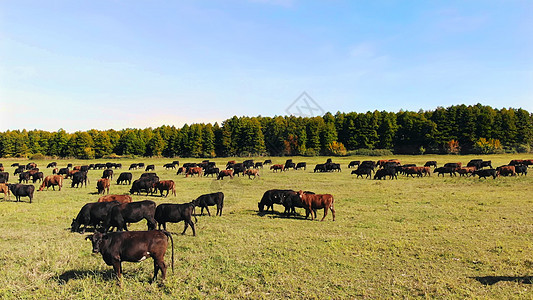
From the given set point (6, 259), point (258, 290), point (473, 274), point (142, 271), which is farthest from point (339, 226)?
point (6, 259)

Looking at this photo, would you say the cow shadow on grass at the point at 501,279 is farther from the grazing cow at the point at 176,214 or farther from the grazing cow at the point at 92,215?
the grazing cow at the point at 92,215

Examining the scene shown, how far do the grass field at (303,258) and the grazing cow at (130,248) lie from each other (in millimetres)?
603

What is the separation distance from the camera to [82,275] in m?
8.73

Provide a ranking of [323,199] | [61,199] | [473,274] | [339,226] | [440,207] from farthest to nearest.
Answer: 1. [61,199]
2. [440,207]
3. [323,199]
4. [339,226]
5. [473,274]

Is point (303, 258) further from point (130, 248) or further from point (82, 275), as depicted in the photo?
point (82, 275)

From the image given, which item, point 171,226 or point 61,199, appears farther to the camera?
point 61,199

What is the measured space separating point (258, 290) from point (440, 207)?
48.5 ft

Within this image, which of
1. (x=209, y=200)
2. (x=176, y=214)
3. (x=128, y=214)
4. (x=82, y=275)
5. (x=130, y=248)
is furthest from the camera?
(x=209, y=200)

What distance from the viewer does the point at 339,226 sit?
47.5 ft

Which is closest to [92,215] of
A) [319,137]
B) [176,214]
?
[176,214]

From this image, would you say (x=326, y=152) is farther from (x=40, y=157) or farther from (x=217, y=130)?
(x=40, y=157)

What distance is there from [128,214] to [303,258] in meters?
7.57

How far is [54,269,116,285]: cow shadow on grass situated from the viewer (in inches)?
332

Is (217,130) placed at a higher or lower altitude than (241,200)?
higher
